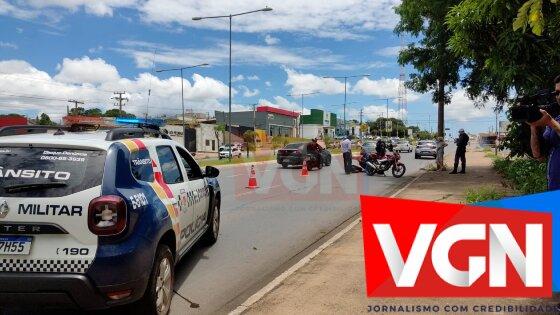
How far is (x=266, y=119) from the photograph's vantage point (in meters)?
112

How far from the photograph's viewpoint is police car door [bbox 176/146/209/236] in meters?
5.96

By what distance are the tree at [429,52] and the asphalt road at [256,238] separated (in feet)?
17.3

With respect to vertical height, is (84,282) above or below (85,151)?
below

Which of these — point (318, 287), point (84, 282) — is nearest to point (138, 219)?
point (84, 282)

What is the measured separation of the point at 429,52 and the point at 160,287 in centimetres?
1722

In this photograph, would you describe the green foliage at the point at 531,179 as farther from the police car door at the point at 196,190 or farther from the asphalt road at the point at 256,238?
the police car door at the point at 196,190

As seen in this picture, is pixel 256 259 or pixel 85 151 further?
pixel 256 259

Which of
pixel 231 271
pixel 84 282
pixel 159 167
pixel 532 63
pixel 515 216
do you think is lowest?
pixel 231 271

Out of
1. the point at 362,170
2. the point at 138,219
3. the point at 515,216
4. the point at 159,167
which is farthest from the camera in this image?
the point at 362,170


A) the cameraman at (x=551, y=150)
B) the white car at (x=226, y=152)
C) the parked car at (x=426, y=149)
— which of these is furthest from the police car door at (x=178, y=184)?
the white car at (x=226, y=152)

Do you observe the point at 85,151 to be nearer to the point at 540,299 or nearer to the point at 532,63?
the point at 540,299

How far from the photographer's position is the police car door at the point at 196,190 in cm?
596

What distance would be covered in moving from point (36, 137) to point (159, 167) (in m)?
1.16

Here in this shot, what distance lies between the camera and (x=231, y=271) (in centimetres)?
624
